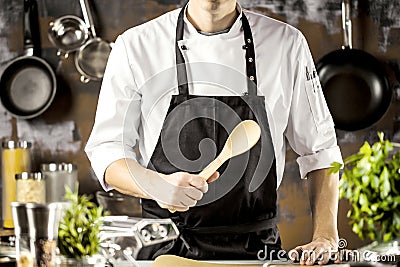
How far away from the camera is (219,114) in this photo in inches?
96.9

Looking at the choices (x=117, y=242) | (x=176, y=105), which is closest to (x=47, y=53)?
(x=176, y=105)

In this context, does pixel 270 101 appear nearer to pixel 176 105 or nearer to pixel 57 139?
pixel 176 105

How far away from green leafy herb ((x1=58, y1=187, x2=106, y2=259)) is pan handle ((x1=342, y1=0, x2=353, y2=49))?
2073 millimetres

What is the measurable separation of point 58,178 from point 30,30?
675 millimetres

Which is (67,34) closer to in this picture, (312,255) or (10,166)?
(10,166)

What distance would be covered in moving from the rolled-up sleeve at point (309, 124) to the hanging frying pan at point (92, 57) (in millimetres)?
1243

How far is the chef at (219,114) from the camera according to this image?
230 cm

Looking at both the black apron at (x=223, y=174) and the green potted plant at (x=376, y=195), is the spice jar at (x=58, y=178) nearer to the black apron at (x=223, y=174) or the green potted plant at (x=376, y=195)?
the black apron at (x=223, y=174)

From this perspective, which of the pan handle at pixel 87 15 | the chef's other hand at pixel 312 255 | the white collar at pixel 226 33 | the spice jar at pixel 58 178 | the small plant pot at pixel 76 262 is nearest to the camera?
the small plant pot at pixel 76 262

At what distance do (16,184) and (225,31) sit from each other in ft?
4.03

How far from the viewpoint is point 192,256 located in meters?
2.21

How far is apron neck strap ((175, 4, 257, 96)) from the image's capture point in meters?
2.43

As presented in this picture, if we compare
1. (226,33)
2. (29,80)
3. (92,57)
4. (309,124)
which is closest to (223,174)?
(309,124)

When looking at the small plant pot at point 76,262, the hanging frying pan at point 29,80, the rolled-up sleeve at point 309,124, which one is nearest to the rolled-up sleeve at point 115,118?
the rolled-up sleeve at point 309,124
